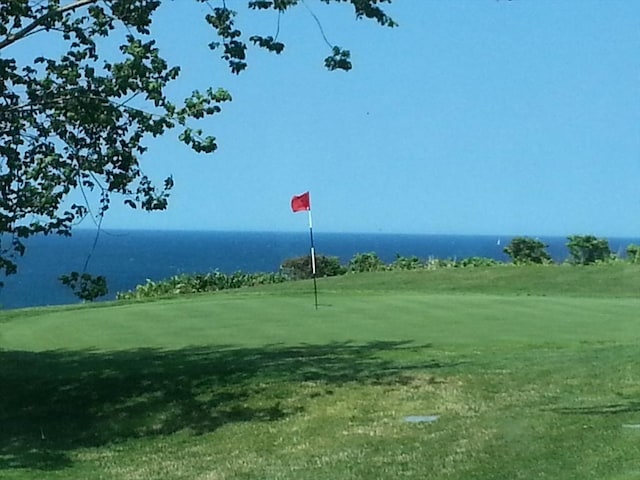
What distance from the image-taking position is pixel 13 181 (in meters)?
11.7

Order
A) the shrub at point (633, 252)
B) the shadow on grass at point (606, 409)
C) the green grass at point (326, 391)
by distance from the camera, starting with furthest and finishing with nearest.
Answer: the shrub at point (633, 252), the shadow on grass at point (606, 409), the green grass at point (326, 391)

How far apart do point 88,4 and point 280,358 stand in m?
4.80

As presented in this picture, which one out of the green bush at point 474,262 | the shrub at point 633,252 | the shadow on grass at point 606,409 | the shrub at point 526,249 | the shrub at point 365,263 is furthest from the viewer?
the shrub at point 526,249

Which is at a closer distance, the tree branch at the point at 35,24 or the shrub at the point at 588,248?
the tree branch at the point at 35,24

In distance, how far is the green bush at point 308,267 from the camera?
38.0m

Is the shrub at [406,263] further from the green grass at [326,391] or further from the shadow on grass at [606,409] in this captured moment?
the shadow on grass at [606,409]

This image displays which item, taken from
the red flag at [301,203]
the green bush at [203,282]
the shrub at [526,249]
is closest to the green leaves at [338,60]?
the red flag at [301,203]

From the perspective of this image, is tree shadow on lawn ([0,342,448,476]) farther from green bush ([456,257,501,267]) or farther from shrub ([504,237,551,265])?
shrub ([504,237,551,265])

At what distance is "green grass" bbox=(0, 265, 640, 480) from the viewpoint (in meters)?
8.45

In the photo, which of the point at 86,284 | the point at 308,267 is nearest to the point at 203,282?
the point at 308,267

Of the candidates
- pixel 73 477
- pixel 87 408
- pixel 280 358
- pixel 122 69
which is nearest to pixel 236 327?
pixel 280 358

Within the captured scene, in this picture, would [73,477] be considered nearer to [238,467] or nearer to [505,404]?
[238,467]

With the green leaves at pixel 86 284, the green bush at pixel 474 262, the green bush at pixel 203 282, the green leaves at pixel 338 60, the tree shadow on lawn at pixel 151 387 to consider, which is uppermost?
the green leaves at pixel 338 60

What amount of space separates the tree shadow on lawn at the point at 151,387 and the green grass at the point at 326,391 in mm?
34
